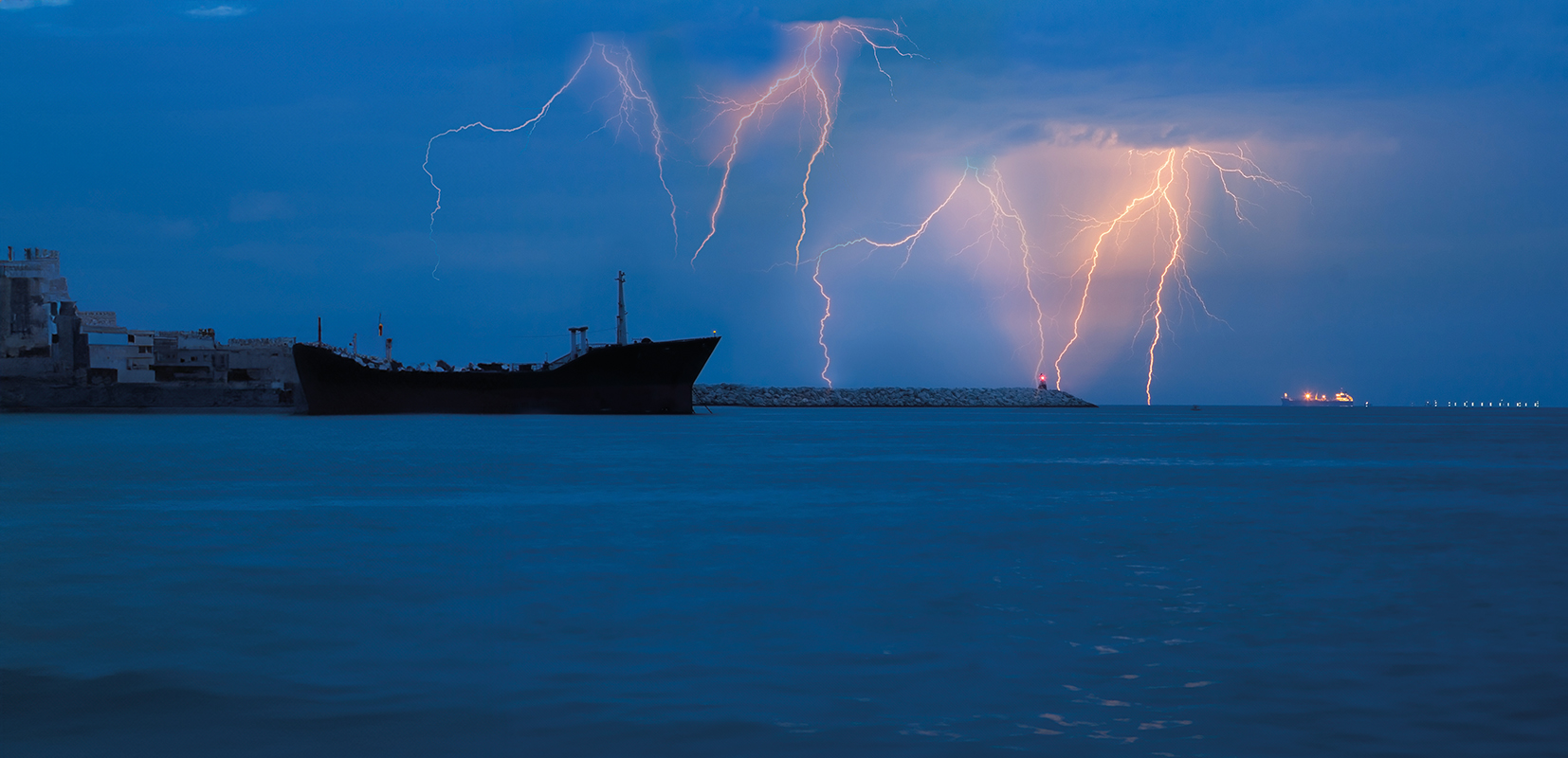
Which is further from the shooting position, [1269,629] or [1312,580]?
[1312,580]

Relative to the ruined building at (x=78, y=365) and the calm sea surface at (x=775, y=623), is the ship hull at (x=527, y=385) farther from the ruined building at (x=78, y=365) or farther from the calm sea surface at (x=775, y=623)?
the calm sea surface at (x=775, y=623)

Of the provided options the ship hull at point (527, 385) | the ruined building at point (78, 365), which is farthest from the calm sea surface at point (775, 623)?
the ruined building at point (78, 365)

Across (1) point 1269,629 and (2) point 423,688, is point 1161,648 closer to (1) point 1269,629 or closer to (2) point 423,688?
(1) point 1269,629

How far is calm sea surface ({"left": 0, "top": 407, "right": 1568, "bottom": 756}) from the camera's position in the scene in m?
4.83

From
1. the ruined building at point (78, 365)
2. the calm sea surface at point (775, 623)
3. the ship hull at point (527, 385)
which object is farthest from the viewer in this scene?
the ruined building at point (78, 365)

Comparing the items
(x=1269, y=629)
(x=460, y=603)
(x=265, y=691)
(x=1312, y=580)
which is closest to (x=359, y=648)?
(x=265, y=691)

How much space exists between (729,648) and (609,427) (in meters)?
42.7

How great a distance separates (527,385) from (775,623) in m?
57.8

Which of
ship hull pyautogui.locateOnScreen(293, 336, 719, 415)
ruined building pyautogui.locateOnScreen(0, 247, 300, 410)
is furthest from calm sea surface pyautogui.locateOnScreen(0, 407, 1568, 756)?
ruined building pyautogui.locateOnScreen(0, 247, 300, 410)

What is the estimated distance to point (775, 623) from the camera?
24.1 feet

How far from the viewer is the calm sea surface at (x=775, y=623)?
483cm

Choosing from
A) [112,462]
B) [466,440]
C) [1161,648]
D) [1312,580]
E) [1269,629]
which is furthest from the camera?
[466,440]

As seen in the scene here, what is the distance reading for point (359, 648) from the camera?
6535 millimetres

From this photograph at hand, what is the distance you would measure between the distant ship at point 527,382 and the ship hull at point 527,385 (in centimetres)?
5
